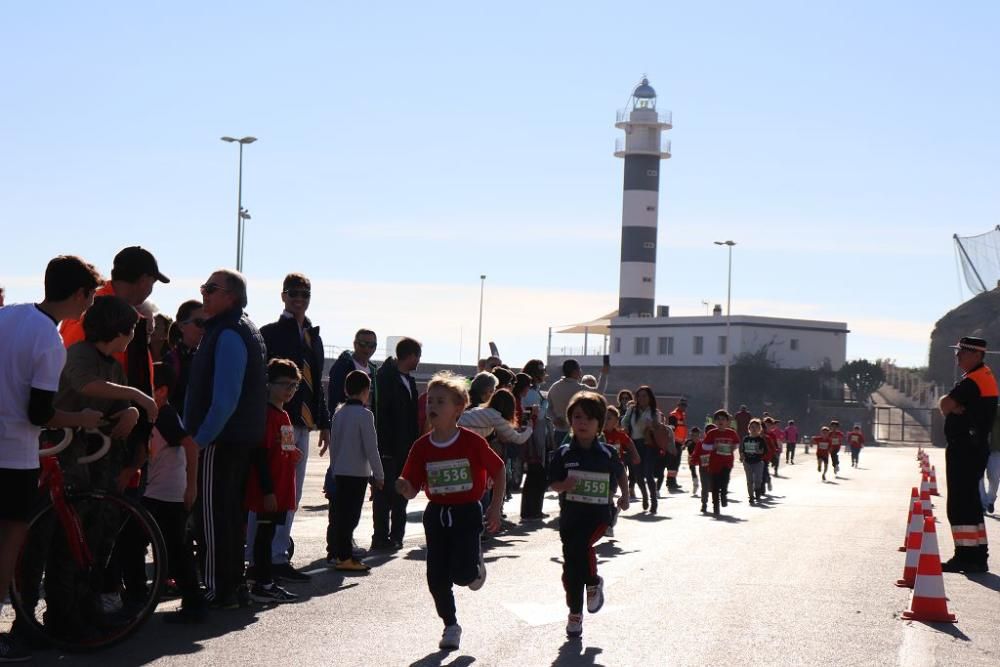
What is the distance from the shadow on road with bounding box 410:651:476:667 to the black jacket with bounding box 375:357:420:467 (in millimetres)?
5567

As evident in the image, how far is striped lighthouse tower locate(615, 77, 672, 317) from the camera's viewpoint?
100188 millimetres

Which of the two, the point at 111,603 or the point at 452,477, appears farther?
the point at 452,477

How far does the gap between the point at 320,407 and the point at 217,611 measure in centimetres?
284

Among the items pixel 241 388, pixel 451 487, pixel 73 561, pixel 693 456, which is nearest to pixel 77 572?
pixel 73 561

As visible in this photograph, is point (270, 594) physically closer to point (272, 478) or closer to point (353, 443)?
point (272, 478)

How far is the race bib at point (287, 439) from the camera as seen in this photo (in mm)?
9602

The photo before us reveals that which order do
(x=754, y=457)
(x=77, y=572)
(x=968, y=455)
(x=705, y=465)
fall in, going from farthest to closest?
(x=754, y=457)
(x=705, y=465)
(x=968, y=455)
(x=77, y=572)

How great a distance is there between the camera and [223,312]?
8859 millimetres

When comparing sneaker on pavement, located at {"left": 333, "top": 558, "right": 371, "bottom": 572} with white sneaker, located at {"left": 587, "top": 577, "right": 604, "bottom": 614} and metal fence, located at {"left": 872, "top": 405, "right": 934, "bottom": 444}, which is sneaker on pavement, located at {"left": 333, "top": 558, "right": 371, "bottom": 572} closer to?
white sneaker, located at {"left": 587, "top": 577, "right": 604, "bottom": 614}

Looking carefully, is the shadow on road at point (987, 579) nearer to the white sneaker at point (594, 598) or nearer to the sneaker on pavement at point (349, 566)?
the white sneaker at point (594, 598)

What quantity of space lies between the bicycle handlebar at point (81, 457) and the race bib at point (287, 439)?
2.09m

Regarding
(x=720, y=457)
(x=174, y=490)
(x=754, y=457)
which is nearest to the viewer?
(x=174, y=490)

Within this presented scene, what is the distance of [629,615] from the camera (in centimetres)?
936

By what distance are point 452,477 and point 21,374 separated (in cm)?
248
